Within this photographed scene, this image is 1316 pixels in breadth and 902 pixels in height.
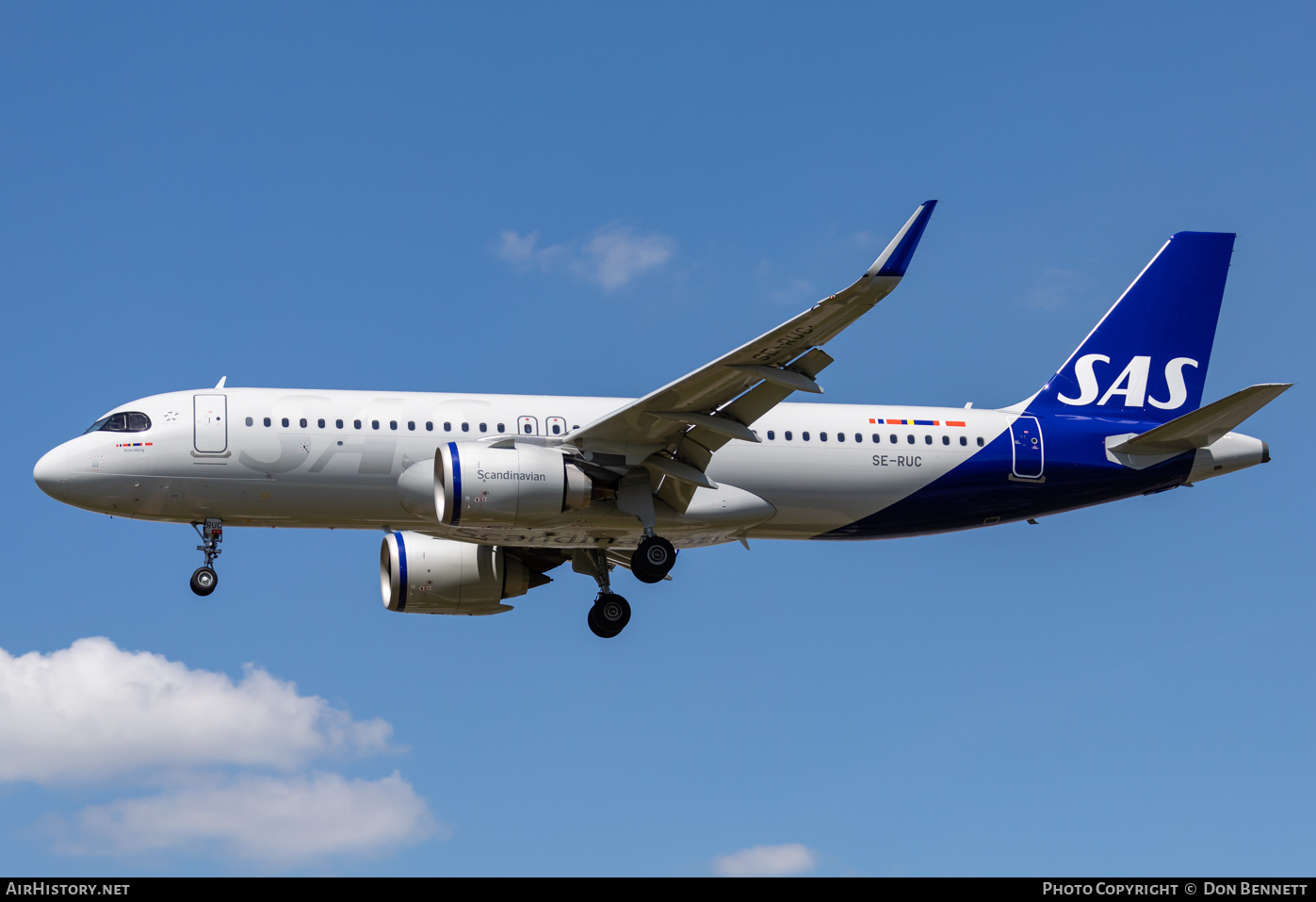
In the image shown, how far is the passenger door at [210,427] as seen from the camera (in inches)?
1121

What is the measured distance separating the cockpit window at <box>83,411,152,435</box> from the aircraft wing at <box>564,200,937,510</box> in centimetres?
786

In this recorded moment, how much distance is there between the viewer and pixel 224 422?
2866 centimetres

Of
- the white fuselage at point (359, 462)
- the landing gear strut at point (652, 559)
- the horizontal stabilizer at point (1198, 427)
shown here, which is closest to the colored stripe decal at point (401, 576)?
the white fuselage at point (359, 462)

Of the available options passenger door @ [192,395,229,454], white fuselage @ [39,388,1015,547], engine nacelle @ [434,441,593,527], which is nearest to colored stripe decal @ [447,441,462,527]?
engine nacelle @ [434,441,593,527]

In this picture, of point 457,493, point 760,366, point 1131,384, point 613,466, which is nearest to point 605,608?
point 613,466

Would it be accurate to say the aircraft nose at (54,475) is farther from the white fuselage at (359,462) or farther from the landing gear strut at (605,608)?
the landing gear strut at (605,608)

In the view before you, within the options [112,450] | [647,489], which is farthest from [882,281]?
[112,450]

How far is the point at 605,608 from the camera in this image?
32.5 m

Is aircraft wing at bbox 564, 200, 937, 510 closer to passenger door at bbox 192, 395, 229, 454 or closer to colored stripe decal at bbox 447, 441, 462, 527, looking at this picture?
colored stripe decal at bbox 447, 441, 462, 527

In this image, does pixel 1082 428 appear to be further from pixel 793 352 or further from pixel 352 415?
pixel 352 415

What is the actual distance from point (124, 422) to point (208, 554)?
9.45 ft

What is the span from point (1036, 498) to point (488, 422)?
11.3 m

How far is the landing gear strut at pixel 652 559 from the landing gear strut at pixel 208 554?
25.5ft
